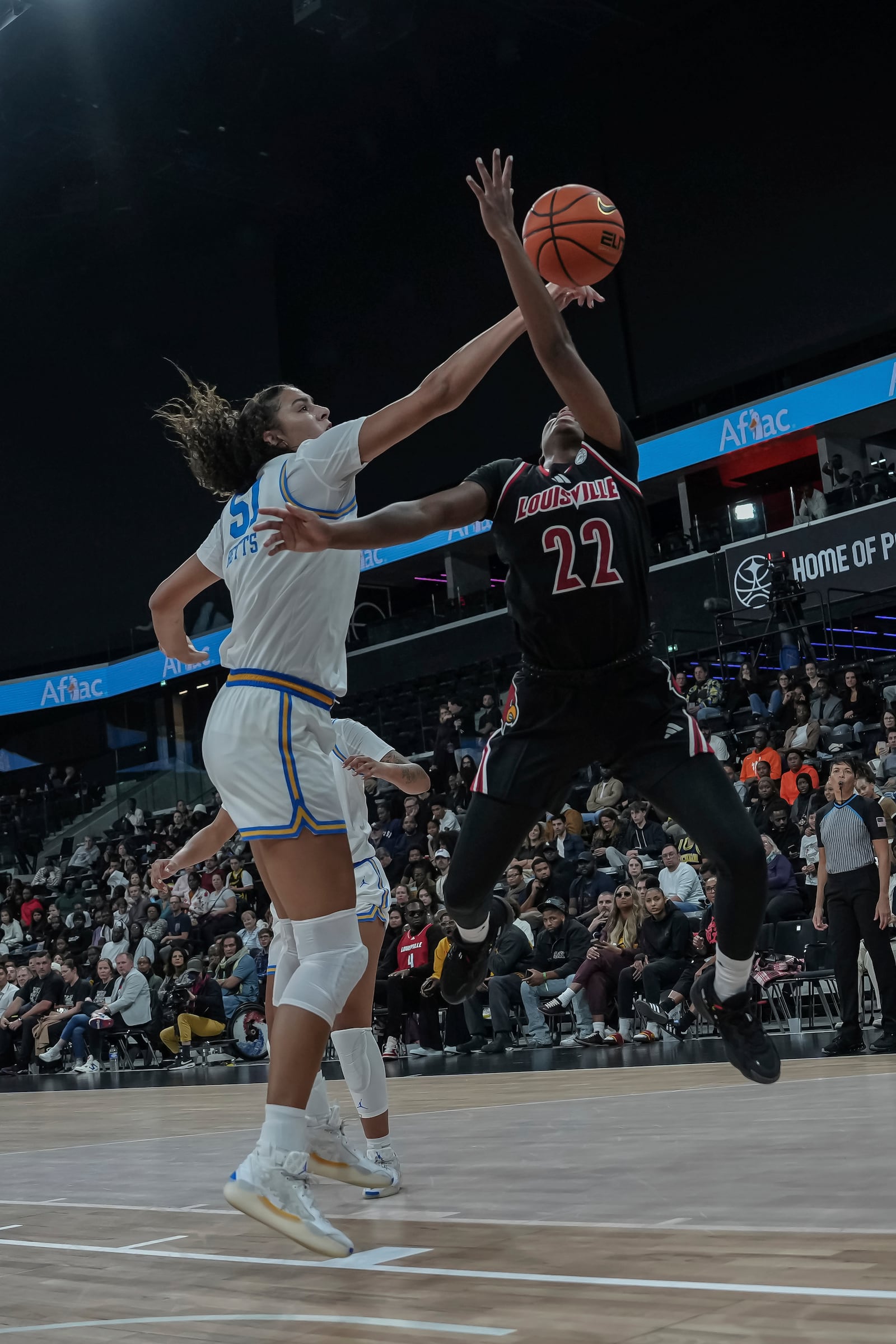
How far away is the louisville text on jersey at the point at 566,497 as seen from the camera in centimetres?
353

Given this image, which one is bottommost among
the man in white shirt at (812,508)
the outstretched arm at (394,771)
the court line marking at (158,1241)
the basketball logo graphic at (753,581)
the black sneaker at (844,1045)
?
the black sneaker at (844,1045)

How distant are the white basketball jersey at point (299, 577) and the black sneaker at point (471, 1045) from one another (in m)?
8.50

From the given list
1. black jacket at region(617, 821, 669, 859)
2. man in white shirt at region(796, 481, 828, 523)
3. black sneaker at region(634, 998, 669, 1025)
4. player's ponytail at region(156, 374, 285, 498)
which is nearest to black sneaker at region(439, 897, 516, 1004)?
player's ponytail at region(156, 374, 285, 498)

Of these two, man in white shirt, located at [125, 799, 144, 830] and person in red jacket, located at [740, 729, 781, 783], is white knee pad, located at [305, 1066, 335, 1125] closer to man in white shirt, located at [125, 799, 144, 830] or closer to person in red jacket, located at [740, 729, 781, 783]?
person in red jacket, located at [740, 729, 781, 783]

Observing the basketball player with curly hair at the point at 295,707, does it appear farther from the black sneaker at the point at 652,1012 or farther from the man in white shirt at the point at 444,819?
the man in white shirt at the point at 444,819

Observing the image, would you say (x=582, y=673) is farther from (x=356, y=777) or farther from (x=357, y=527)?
(x=356, y=777)

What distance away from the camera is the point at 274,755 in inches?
125

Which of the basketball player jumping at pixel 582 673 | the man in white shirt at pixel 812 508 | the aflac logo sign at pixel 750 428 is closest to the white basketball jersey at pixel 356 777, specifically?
the basketball player jumping at pixel 582 673

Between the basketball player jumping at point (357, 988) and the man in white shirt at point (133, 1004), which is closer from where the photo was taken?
the basketball player jumping at point (357, 988)

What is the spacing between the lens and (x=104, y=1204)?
412 cm

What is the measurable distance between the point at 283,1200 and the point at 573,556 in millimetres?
1739

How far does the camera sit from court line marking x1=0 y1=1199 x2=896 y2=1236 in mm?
2688

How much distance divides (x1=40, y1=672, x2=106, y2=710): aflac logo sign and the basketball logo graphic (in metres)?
15.5

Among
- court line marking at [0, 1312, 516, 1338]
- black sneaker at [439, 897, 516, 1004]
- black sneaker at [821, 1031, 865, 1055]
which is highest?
black sneaker at [439, 897, 516, 1004]
